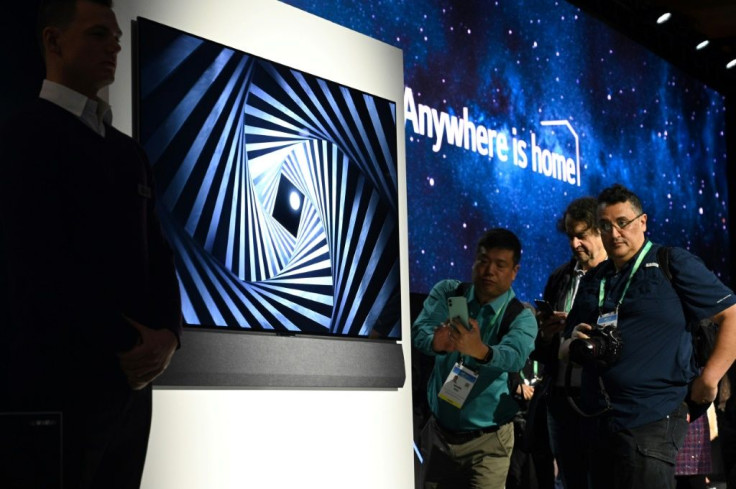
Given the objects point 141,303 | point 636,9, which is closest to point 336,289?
point 141,303

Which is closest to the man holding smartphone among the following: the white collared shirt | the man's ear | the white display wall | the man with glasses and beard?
Result: the man with glasses and beard

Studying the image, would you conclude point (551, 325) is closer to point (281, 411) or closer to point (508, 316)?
point (508, 316)

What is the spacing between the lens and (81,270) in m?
2.20

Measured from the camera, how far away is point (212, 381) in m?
2.87

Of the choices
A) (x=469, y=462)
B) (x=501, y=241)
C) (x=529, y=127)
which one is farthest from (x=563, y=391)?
(x=529, y=127)

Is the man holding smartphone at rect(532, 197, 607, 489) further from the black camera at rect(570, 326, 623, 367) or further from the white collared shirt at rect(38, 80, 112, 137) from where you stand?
the white collared shirt at rect(38, 80, 112, 137)

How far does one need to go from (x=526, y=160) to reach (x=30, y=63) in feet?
16.3

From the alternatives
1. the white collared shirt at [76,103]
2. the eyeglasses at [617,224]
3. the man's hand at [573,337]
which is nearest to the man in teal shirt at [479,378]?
the man's hand at [573,337]

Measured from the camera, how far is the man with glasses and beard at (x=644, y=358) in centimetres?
371

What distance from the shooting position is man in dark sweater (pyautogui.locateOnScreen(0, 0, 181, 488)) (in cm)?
215

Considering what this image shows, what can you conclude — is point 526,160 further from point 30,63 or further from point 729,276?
point 30,63

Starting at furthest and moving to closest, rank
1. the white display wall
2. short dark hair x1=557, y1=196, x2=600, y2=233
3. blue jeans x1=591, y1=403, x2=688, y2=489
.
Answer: short dark hair x1=557, y1=196, x2=600, y2=233, blue jeans x1=591, y1=403, x2=688, y2=489, the white display wall

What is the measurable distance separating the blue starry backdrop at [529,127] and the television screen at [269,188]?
1908mm

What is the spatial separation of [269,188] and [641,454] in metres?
1.62
